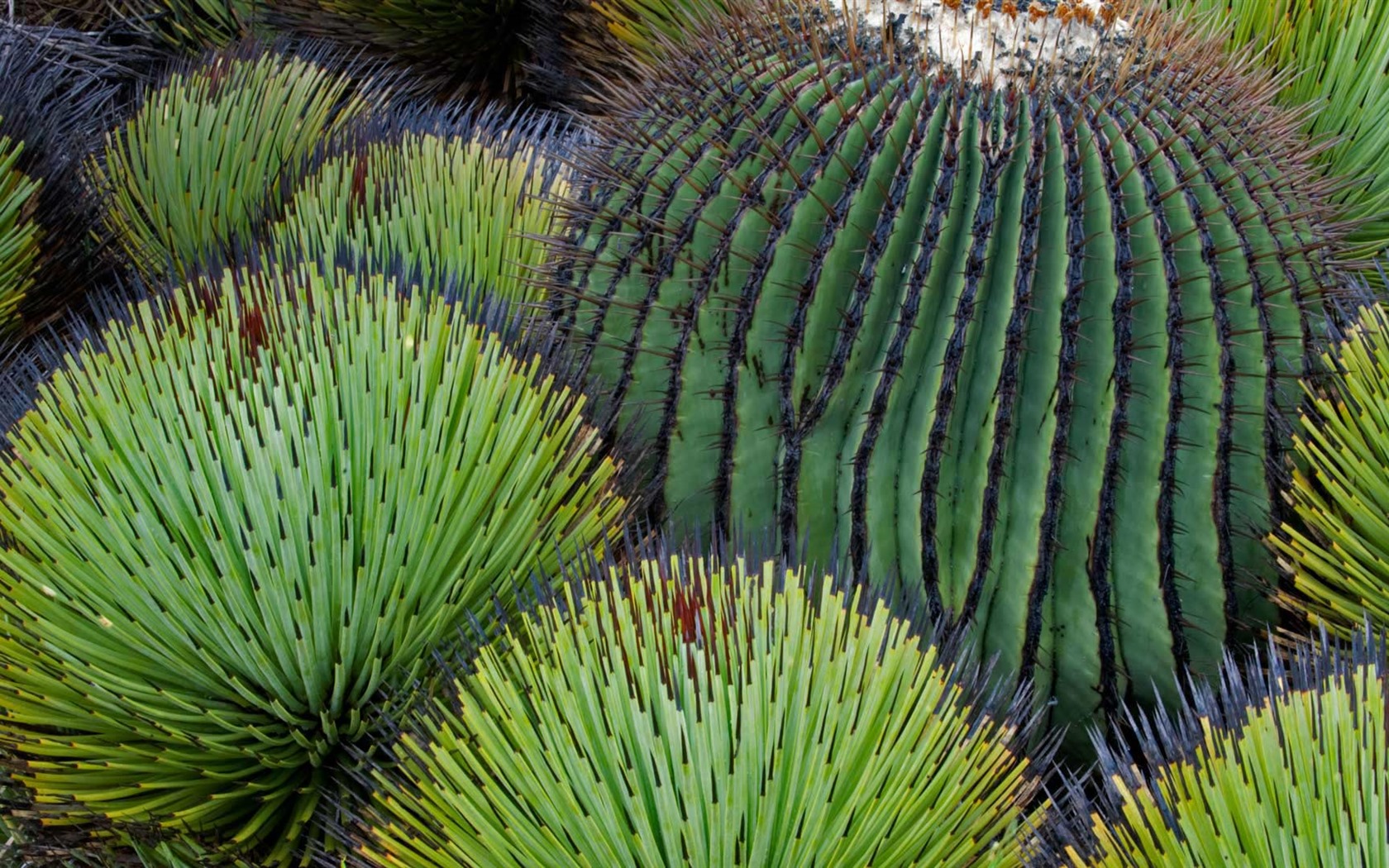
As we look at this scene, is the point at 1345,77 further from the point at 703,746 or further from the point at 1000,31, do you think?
the point at 703,746

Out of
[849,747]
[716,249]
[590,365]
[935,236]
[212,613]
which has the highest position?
[935,236]

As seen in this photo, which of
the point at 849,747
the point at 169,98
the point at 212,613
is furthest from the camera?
the point at 169,98

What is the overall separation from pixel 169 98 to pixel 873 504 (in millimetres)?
1673

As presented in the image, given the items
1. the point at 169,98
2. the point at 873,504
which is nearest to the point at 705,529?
the point at 873,504

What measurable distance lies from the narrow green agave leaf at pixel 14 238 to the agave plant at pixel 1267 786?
1806 millimetres

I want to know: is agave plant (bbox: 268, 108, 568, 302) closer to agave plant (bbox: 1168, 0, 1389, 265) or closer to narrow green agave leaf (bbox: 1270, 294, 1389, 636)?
narrow green agave leaf (bbox: 1270, 294, 1389, 636)

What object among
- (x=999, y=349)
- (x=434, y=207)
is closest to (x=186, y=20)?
(x=434, y=207)

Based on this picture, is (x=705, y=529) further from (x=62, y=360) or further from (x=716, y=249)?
(x=62, y=360)

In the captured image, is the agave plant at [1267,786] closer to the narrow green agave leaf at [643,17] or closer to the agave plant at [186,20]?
the narrow green agave leaf at [643,17]

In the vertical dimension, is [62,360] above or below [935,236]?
below

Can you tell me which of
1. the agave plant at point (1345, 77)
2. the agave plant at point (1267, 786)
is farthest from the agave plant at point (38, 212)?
the agave plant at point (1345, 77)

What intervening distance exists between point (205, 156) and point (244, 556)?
1258 mm

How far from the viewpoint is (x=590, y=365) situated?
149 centimetres

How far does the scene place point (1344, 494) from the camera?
1311 mm
